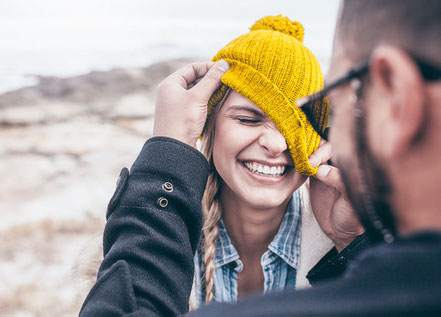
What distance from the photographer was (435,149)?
79cm

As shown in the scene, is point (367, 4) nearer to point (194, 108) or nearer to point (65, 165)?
point (194, 108)

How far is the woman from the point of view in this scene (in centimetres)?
202

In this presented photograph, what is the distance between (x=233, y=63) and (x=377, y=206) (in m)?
1.32

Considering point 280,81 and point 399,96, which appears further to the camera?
point 280,81

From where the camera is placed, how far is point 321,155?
6.82 feet

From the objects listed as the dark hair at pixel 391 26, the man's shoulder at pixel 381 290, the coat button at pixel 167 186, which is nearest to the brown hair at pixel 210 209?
the coat button at pixel 167 186

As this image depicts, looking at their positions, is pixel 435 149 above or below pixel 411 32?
below

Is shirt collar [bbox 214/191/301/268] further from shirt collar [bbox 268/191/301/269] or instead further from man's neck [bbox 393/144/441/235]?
man's neck [bbox 393/144/441/235]

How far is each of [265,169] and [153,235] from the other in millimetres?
874

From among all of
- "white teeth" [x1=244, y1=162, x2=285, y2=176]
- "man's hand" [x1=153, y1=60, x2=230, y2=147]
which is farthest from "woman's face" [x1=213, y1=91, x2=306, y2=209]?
"man's hand" [x1=153, y1=60, x2=230, y2=147]

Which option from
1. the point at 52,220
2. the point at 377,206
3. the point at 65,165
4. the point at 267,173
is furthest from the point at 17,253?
the point at 377,206

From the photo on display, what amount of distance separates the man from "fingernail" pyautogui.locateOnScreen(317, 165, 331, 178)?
0.81 m

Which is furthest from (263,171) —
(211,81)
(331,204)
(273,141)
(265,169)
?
(211,81)

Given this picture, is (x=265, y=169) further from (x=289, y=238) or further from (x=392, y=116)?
(x=392, y=116)
